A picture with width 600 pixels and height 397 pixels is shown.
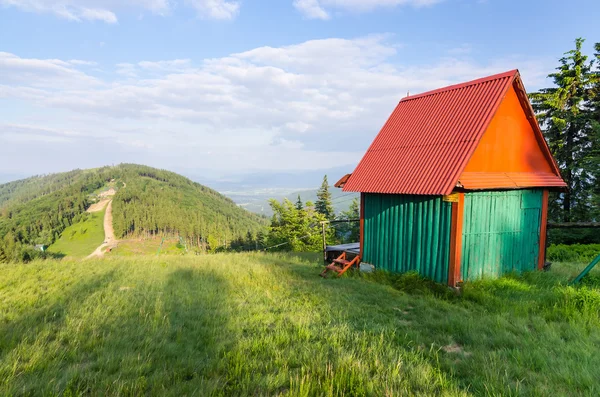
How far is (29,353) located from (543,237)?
14.4 metres

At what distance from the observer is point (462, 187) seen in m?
8.99

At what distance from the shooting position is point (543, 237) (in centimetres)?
1145

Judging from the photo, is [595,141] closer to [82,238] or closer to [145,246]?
[145,246]

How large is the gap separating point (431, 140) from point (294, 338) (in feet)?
27.4

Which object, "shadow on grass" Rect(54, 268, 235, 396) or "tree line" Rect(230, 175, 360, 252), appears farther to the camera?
"tree line" Rect(230, 175, 360, 252)

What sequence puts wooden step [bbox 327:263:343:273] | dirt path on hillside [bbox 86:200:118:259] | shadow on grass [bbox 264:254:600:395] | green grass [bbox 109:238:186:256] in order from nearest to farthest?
shadow on grass [bbox 264:254:600:395] → wooden step [bbox 327:263:343:273] → green grass [bbox 109:238:186:256] → dirt path on hillside [bbox 86:200:118:259]

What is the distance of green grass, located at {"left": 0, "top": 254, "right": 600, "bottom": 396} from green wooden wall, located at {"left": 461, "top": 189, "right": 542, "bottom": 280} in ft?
2.45

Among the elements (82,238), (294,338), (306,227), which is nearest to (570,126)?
(294,338)

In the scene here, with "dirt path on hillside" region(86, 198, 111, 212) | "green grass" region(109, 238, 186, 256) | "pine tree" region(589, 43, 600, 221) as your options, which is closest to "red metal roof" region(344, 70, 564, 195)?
"pine tree" region(589, 43, 600, 221)

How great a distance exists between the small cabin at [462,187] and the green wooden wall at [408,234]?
3 centimetres

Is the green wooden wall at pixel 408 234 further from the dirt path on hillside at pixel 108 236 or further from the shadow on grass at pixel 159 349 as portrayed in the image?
the dirt path on hillside at pixel 108 236

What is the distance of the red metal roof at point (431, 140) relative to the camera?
9508 mm

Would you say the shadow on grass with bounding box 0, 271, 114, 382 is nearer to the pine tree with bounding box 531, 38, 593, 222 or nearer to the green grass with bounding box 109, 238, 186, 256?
the pine tree with bounding box 531, 38, 593, 222

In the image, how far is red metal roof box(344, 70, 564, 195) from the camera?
9508mm
